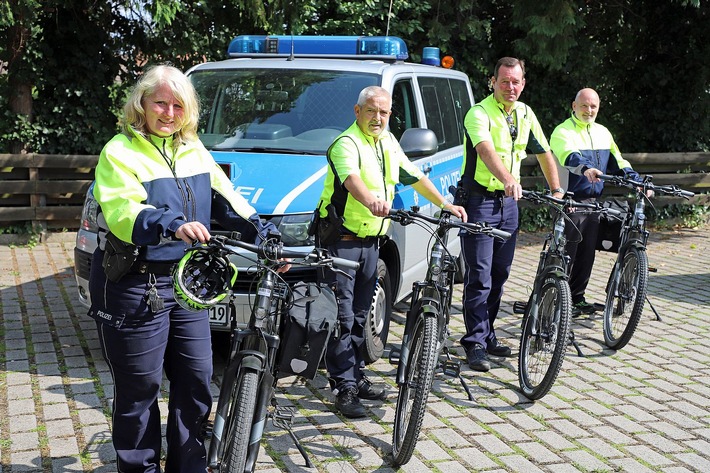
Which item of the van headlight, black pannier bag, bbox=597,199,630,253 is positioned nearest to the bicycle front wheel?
the van headlight

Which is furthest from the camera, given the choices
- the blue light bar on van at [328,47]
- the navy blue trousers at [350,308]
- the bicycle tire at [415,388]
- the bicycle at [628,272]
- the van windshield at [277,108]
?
the blue light bar on van at [328,47]

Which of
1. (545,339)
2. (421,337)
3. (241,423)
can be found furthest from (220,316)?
(545,339)

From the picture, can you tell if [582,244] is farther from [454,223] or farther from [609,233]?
[454,223]

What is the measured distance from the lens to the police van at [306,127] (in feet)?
18.5

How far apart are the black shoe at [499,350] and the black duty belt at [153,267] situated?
3.47 metres

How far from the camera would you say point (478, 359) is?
609 cm

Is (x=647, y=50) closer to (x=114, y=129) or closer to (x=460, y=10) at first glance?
(x=460, y=10)

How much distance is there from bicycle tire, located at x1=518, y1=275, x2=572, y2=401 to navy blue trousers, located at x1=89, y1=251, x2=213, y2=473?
2444mm

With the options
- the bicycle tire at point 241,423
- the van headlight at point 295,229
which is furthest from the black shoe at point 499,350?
the bicycle tire at point 241,423

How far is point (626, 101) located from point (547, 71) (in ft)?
6.73

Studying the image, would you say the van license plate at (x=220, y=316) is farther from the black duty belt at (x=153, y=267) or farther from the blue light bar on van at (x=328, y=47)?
the blue light bar on van at (x=328, y=47)

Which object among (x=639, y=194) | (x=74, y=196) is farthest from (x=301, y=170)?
(x=74, y=196)

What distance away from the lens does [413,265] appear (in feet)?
22.2

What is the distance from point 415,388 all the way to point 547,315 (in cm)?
153
